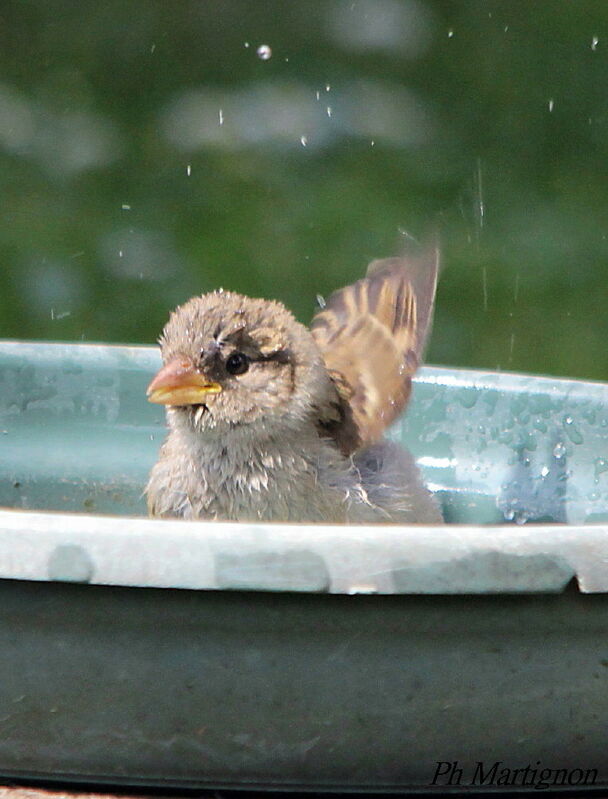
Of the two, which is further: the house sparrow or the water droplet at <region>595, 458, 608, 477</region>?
the water droplet at <region>595, 458, 608, 477</region>

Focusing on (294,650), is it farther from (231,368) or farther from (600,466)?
(600,466)

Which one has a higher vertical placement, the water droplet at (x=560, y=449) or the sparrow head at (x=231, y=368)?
the sparrow head at (x=231, y=368)

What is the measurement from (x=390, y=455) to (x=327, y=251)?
348 cm

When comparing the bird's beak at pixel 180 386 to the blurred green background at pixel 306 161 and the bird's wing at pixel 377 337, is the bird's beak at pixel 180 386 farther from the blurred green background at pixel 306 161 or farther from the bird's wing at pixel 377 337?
the blurred green background at pixel 306 161

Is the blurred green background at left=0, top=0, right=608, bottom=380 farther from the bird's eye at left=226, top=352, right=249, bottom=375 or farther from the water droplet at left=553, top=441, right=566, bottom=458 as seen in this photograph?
the bird's eye at left=226, top=352, right=249, bottom=375

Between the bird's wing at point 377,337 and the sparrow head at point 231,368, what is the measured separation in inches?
7.9

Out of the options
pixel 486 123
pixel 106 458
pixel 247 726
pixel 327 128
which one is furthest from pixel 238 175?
pixel 247 726

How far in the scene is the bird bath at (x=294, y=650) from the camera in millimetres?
2107

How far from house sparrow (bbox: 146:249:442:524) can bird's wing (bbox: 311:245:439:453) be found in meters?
0.02

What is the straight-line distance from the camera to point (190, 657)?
2.23 m

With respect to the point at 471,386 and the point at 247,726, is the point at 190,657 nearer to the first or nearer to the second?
the point at 247,726

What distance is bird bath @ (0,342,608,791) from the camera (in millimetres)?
2107

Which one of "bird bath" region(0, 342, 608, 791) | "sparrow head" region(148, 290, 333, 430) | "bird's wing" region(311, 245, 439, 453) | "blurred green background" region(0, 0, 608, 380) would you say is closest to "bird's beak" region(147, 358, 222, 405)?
"sparrow head" region(148, 290, 333, 430)

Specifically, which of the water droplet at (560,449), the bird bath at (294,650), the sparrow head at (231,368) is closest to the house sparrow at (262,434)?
the sparrow head at (231,368)
